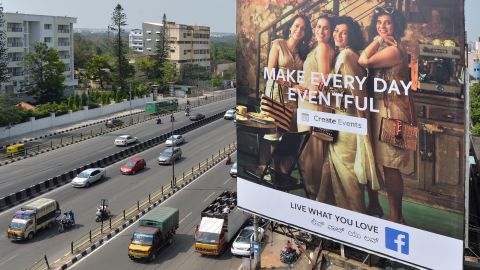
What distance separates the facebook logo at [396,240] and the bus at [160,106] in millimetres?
50367

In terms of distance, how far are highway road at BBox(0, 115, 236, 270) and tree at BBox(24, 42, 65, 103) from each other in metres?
21.8

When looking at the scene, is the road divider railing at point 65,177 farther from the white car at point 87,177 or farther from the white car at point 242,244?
the white car at point 242,244

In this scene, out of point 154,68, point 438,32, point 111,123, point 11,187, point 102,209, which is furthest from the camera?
point 154,68

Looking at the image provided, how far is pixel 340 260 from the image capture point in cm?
1656

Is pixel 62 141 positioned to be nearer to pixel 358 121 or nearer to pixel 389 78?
pixel 358 121

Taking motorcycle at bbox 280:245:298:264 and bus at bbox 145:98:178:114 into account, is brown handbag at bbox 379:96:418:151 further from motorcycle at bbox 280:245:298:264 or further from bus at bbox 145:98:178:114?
bus at bbox 145:98:178:114

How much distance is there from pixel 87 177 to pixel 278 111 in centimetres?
1824

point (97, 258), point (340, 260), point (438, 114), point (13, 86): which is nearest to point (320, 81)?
point (438, 114)

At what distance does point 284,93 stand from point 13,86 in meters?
56.8

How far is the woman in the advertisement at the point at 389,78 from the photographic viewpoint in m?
11.9

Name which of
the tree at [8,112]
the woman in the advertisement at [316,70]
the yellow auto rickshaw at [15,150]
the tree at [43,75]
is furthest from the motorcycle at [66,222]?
the tree at [43,75]

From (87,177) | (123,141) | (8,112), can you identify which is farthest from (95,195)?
(8,112)

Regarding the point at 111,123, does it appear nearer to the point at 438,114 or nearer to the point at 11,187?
the point at 11,187

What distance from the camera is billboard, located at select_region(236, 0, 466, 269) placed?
11.4m
